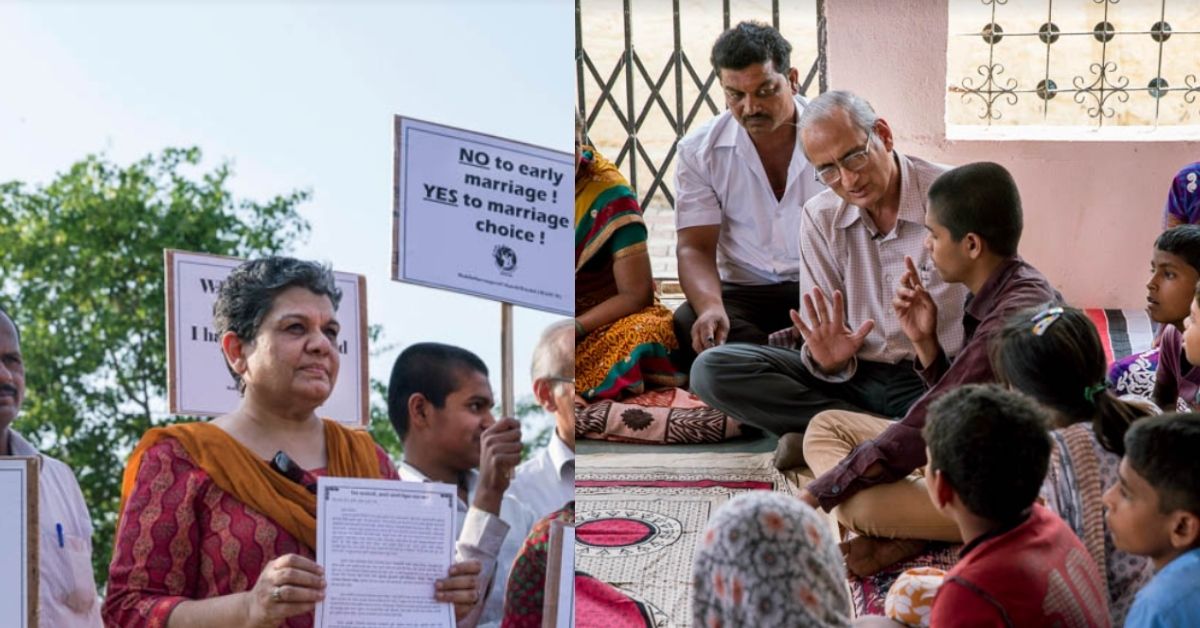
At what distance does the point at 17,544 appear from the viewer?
2867 mm

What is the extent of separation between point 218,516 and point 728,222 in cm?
189

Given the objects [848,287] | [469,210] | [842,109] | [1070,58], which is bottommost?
[848,287]

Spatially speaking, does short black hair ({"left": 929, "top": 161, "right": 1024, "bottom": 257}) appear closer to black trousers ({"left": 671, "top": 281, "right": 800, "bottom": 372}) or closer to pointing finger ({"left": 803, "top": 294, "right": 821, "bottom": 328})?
pointing finger ({"left": 803, "top": 294, "right": 821, "bottom": 328})

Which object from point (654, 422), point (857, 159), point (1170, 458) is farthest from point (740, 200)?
point (1170, 458)

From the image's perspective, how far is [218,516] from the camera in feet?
9.18

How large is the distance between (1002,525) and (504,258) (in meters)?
1.11

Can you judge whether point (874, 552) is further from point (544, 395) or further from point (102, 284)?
point (102, 284)

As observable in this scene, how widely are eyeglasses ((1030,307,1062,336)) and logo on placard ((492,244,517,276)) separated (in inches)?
38.7

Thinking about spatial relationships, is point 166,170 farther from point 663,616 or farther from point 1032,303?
point 1032,303

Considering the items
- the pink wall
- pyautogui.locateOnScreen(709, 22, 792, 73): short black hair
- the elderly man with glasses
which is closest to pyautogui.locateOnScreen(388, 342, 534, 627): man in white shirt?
the elderly man with glasses

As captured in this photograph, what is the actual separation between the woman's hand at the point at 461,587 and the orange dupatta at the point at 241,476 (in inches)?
10.2

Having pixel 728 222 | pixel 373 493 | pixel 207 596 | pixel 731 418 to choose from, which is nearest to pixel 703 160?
pixel 728 222

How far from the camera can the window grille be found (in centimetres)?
560

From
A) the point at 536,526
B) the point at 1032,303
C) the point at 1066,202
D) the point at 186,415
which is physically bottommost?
the point at 536,526
